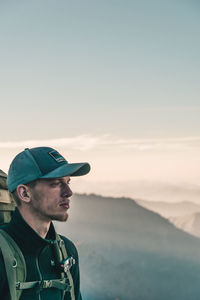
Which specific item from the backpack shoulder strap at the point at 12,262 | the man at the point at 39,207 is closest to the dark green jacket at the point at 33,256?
the man at the point at 39,207

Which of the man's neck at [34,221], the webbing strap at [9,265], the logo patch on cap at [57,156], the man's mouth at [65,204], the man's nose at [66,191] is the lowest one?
the webbing strap at [9,265]

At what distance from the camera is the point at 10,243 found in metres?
4.11

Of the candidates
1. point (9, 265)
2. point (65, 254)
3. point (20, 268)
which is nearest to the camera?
point (9, 265)

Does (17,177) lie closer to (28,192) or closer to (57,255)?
(28,192)

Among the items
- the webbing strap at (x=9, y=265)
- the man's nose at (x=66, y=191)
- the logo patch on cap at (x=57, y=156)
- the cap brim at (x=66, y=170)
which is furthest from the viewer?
the logo patch on cap at (x=57, y=156)

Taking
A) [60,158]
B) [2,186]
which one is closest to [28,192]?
[60,158]

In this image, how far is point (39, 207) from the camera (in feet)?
13.9

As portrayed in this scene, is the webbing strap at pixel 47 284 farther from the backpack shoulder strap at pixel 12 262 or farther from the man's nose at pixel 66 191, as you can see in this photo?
the man's nose at pixel 66 191

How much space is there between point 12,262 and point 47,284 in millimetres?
545

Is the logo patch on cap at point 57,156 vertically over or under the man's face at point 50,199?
over

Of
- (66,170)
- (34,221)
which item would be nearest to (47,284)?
(34,221)

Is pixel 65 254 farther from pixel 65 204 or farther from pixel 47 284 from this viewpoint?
pixel 65 204

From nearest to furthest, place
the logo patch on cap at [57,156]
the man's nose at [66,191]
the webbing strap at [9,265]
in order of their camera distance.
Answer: the webbing strap at [9,265]
the man's nose at [66,191]
the logo patch on cap at [57,156]

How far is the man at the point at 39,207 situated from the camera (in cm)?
422
